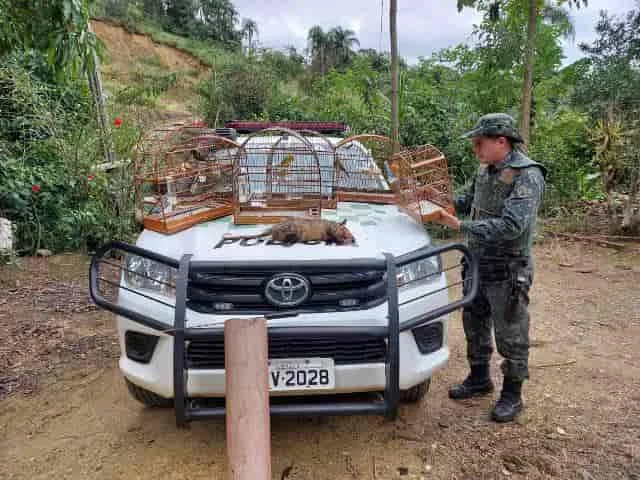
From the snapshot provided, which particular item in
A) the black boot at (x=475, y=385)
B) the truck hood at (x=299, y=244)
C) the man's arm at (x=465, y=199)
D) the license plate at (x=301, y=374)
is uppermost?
the man's arm at (x=465, y=199)

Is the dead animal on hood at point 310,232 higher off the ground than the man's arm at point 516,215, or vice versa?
the man's arm at point 516,215

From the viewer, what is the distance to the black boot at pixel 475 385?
130 inches

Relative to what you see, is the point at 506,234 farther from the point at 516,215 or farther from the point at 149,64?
the point at 149,64

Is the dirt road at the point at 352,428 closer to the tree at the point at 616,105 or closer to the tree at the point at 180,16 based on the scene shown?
the tree at the point at 616,105

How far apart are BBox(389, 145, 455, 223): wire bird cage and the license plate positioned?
3.78 ft

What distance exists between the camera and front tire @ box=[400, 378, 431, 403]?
9.95ft

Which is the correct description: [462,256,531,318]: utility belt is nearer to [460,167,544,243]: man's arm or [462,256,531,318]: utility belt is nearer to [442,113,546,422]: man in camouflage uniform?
[442,113,546,422]: man in camouflage uniform

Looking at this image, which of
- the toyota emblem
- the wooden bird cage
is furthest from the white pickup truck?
the wooden bird cage

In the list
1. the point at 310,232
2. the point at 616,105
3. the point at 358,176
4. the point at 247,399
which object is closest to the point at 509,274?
the point at 310,232

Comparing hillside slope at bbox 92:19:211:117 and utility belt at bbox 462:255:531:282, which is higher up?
hillside slope at bbox 92:19:211:117

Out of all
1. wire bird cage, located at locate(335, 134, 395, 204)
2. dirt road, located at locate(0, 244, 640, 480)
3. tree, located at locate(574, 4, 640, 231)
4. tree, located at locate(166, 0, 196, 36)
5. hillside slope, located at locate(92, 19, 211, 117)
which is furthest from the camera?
tree, located at locate(166, 0, 196, 36)

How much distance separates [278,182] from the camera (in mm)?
3654

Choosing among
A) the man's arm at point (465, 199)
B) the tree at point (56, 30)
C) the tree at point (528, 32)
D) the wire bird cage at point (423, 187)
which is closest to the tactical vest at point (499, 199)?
the wire bird cage at point (423, 187)

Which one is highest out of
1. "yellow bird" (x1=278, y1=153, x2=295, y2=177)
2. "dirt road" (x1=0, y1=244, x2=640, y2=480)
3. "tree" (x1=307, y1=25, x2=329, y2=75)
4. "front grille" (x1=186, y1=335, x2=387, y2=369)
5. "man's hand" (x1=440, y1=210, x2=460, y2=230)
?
"tree" (x1=307, y1=25, x2=329, y2=75)
